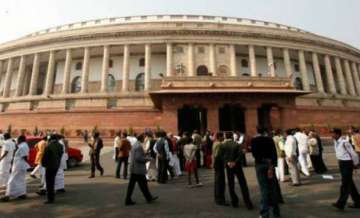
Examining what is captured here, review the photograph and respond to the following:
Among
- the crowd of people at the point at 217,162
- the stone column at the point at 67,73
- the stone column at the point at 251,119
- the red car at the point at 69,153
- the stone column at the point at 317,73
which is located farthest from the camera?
the stone column at the point at 317,73

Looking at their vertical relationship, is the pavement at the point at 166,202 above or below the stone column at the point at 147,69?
below

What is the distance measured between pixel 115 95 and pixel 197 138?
29.5 meters

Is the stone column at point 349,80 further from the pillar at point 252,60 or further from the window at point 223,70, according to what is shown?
the window at point 223,70

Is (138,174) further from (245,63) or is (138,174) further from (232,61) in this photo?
(245,63)

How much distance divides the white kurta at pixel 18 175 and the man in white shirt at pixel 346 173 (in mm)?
8576

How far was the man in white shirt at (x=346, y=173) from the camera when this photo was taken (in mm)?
7090

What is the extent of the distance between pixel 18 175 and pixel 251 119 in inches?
637

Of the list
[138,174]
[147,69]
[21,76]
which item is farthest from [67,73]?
[138,174]

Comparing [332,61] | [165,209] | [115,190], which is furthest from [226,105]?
[332,61]

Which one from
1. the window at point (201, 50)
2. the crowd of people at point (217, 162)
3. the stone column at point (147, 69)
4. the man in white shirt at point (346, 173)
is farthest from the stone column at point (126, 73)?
the man in white shirt at point (346, 173)

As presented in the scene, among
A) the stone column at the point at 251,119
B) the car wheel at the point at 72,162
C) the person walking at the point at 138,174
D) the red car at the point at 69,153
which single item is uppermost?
the stone column at the point at 251,119

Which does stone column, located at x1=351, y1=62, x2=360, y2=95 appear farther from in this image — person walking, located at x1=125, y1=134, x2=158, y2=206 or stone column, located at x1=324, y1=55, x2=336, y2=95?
person walking, located at x1=125, y1=134, x2=158, y2=206

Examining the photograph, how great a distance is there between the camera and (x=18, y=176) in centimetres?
916

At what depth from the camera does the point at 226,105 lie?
2234cm
